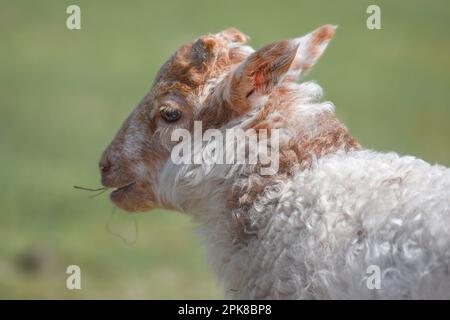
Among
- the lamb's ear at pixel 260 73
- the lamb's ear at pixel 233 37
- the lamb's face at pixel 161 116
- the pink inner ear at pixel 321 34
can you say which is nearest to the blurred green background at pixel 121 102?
the lamb's face at pixel 161 116

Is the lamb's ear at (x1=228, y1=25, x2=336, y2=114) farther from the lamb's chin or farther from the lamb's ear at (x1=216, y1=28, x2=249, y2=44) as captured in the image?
the lamb's chin

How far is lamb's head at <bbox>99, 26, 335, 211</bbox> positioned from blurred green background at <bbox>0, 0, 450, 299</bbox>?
63 cm

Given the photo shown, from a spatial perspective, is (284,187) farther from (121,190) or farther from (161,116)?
(121,190)

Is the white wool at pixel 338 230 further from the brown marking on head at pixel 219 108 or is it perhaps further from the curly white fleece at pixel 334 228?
the brown marking on head at pixel 219 108

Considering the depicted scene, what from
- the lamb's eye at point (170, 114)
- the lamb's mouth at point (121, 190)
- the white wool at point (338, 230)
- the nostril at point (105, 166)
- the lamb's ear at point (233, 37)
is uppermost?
the lamb's ear at point (233, 37)

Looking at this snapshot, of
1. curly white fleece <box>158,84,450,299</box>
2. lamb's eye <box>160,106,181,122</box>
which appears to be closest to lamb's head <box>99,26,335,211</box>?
lamb's eye <box>160,106,181,122</box>

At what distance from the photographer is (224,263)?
533 cm

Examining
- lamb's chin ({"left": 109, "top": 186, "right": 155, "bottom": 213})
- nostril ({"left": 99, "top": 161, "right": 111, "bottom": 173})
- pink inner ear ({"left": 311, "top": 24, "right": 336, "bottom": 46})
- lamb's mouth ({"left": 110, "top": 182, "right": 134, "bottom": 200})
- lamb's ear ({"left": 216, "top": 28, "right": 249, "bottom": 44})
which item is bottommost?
lamb's chin ({"left": 109, "top": 186, "right": 155, "bottom": 213})

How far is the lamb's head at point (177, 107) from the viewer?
5.49 meters

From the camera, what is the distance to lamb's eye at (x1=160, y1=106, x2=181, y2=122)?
18.3 ft

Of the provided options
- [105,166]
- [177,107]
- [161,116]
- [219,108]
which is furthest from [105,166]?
[219,108]

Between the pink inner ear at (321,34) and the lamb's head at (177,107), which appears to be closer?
the lamb's head at (177,107)

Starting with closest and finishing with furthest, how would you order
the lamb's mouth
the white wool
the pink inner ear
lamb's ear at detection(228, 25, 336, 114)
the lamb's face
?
the white wool
lamb's ear at detection(228, 25, 336, 114)
the lamb's face
the pink inner ear
the lamb's mouth

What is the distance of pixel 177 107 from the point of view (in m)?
5.58
